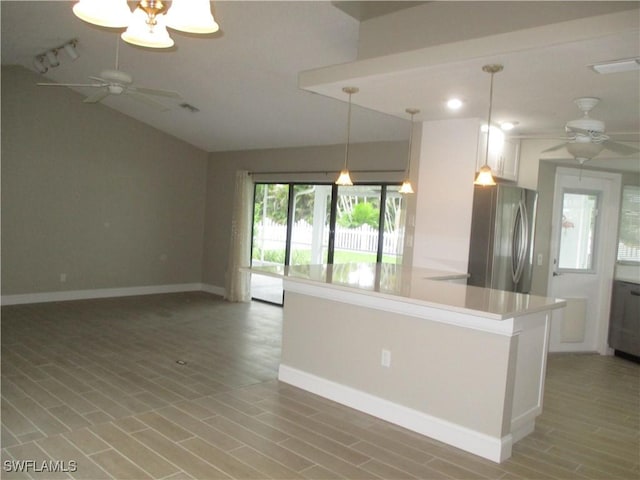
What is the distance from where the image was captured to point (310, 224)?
7758 millimetres

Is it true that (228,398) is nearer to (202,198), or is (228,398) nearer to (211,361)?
(211,361)

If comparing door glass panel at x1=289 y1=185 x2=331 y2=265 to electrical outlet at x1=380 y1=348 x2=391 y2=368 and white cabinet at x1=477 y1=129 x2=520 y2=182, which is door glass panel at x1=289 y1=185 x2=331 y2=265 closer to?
white cabinet at x1=477 y1=129 x2=520 y2=182

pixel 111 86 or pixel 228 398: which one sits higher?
pixel 111 86

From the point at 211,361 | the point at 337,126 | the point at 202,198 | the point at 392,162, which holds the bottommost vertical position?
the point at 211,361

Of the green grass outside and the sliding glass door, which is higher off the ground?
the sliding glass door

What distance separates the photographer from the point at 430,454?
Answer: 10.1ft

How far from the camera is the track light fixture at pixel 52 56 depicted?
5387mm

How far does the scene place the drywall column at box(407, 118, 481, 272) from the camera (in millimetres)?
4898

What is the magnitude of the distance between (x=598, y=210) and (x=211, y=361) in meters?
4.79

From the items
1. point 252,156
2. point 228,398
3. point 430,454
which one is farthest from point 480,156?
point 252,156

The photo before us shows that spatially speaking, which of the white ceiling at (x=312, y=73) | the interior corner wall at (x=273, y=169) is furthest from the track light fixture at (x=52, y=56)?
the interior corner wall at (x=273, y=169)

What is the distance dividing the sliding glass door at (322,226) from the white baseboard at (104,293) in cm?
112

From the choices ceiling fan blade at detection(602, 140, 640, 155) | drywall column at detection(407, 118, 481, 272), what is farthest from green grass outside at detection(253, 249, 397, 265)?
ceiling fan blade at detection(602, 140, 640, 155)

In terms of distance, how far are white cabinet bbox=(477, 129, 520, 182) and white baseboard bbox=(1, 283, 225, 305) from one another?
5.15m
